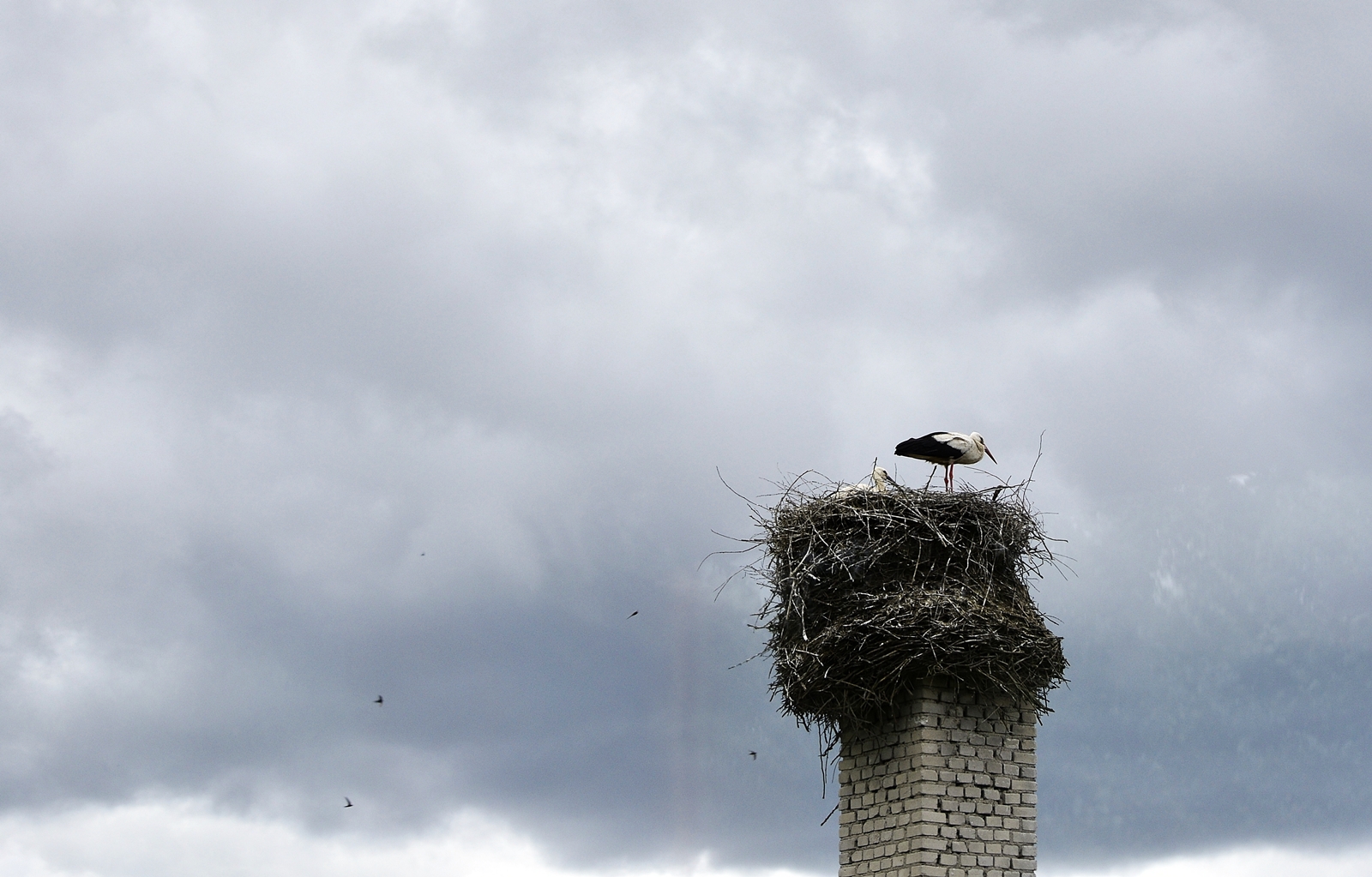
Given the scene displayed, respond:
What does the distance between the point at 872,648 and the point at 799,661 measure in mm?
985

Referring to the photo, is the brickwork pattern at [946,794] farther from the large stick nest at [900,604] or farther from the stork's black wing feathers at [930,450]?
the stork's black wing feathers at [930,450]

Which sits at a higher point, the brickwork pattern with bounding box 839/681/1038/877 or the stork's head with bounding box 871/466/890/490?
the stork's head with bounding box 871/466/890/490

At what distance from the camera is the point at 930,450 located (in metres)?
17.8

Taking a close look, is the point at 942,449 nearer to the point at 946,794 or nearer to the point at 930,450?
the point at 930,450

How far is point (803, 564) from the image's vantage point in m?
16.3

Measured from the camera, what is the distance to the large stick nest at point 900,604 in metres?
15.3

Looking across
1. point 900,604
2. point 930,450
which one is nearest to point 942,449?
point 930,450

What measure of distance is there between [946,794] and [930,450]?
433 cm

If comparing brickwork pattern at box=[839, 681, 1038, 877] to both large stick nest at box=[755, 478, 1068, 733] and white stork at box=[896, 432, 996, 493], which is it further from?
white stork at box=[896, 432, 996, 493]

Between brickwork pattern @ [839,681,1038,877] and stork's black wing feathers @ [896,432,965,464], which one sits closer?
brickwork pattern @ [839,681,1038,877]

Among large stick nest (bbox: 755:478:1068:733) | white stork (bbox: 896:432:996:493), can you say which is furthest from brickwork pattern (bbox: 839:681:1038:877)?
white stork (bbox: 896:432:996:493)

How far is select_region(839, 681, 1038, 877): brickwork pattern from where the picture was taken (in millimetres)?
15133

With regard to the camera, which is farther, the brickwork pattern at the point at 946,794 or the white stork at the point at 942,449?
the white stork at the point at 942,449

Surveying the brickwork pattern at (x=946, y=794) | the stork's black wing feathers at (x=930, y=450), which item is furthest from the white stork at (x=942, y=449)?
the brickwork pattern at (x=946, y=794)
